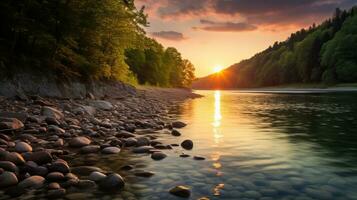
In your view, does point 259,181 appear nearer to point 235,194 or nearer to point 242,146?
point 235,194

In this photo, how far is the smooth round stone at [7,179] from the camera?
7.07 meters

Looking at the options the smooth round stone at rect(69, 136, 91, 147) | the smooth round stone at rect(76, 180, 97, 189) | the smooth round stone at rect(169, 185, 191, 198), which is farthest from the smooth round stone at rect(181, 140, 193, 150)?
the smooth round stone at rect(76, 180, 97, 189)

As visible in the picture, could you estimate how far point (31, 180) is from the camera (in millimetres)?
7242

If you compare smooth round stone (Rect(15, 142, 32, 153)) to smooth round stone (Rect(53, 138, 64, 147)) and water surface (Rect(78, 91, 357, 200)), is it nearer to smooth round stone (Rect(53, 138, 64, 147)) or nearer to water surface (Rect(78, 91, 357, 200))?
smooth round stone (Rect(53, 138, 64, 147))

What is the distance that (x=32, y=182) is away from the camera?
7.21 meters

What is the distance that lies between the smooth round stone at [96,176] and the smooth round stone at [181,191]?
165 centimetres

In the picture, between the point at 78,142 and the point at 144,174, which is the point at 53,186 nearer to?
the point at 144,174

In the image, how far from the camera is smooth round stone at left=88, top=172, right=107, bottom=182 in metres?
7.76

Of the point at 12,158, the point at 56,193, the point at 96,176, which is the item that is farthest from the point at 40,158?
the point at 56,193

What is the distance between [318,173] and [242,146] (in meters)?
4.01

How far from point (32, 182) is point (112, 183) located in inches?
62.4

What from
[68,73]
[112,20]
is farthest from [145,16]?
[68,73]

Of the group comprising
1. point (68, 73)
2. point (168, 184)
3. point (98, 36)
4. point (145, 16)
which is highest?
point (145, 16)

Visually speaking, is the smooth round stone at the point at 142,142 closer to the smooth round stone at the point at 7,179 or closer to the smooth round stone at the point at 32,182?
the smooth round stone at the point at 32,182
